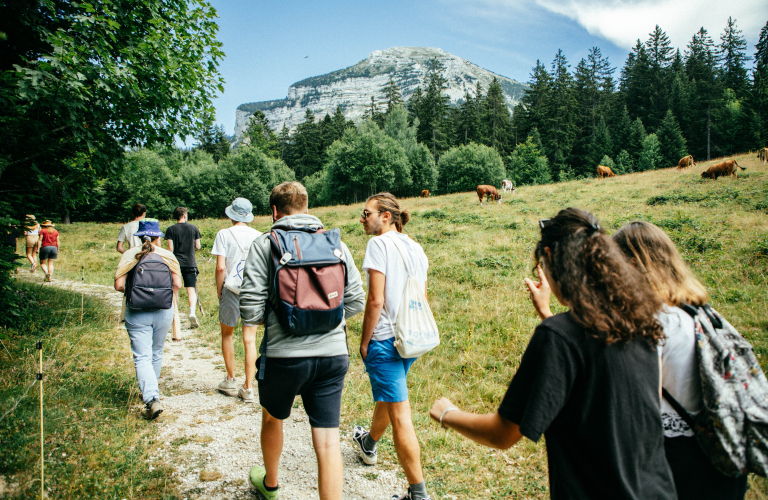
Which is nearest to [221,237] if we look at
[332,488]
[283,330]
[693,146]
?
[283,330]

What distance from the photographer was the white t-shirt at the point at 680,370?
1.56 metres

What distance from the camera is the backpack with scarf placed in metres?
1.43

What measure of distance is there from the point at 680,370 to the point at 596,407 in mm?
582

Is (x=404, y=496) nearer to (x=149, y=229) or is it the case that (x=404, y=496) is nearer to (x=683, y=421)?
(x=683, y=421)

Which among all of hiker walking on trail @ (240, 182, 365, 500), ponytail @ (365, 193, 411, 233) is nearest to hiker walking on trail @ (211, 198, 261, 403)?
ponytail @ (365, 193, 411, 233)

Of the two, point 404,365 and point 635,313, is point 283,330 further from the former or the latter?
point 635,313

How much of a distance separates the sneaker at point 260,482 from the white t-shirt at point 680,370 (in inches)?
100

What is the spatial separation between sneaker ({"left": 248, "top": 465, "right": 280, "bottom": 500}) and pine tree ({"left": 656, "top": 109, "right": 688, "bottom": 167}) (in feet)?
→ 193

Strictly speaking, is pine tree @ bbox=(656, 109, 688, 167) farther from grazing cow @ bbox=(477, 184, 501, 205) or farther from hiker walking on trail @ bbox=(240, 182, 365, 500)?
hiker walking on trail @ bbox=(240, 182, 365, 500)

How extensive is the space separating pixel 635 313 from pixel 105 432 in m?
4.59

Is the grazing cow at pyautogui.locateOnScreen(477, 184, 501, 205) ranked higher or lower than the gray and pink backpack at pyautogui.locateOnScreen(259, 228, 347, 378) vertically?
higher

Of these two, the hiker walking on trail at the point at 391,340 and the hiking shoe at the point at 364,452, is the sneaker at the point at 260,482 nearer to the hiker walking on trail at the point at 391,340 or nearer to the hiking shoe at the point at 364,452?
the hiking shoe at the point at 364,452

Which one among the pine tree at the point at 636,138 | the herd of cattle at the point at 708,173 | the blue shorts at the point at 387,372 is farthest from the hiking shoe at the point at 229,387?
the pine tree at the point at 636,138

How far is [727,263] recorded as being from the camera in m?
8.33
